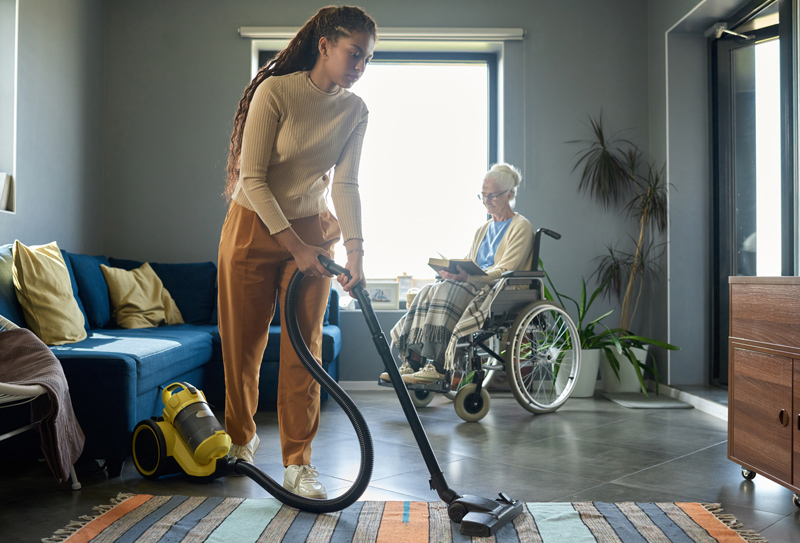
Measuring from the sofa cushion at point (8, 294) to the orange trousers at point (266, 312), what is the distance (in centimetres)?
102

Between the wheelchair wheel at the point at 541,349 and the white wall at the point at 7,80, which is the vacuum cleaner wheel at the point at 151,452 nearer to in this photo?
the wheelchair wheel at the point at 541,349

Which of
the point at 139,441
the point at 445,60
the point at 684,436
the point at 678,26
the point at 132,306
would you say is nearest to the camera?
the point at 139,441

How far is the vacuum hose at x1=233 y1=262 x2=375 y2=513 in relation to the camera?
1.62 meters

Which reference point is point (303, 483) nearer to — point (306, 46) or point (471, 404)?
point (306, 46)

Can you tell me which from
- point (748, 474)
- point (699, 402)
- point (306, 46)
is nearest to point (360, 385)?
point (699, 402)

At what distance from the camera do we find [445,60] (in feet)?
14.9

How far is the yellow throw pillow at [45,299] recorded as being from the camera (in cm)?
245

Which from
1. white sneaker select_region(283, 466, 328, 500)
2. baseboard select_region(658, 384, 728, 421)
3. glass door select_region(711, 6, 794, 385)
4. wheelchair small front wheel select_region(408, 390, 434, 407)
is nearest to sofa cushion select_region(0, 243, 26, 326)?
white sneaker select_region(283, 466, 328, 500)

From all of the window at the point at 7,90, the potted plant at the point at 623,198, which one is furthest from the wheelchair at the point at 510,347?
the window at the point at 7,90

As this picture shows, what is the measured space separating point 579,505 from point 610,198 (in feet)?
9.42

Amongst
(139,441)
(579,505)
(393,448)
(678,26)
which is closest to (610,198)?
(678,26)

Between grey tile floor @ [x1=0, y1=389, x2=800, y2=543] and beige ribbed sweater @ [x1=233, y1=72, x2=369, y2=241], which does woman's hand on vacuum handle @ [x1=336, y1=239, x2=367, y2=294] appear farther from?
grey tile floor @ [x1=0, y1=389, x2=800, y2=543]

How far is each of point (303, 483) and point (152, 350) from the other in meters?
0.88

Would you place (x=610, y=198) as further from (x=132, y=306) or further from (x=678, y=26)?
(x=132, y=306)
